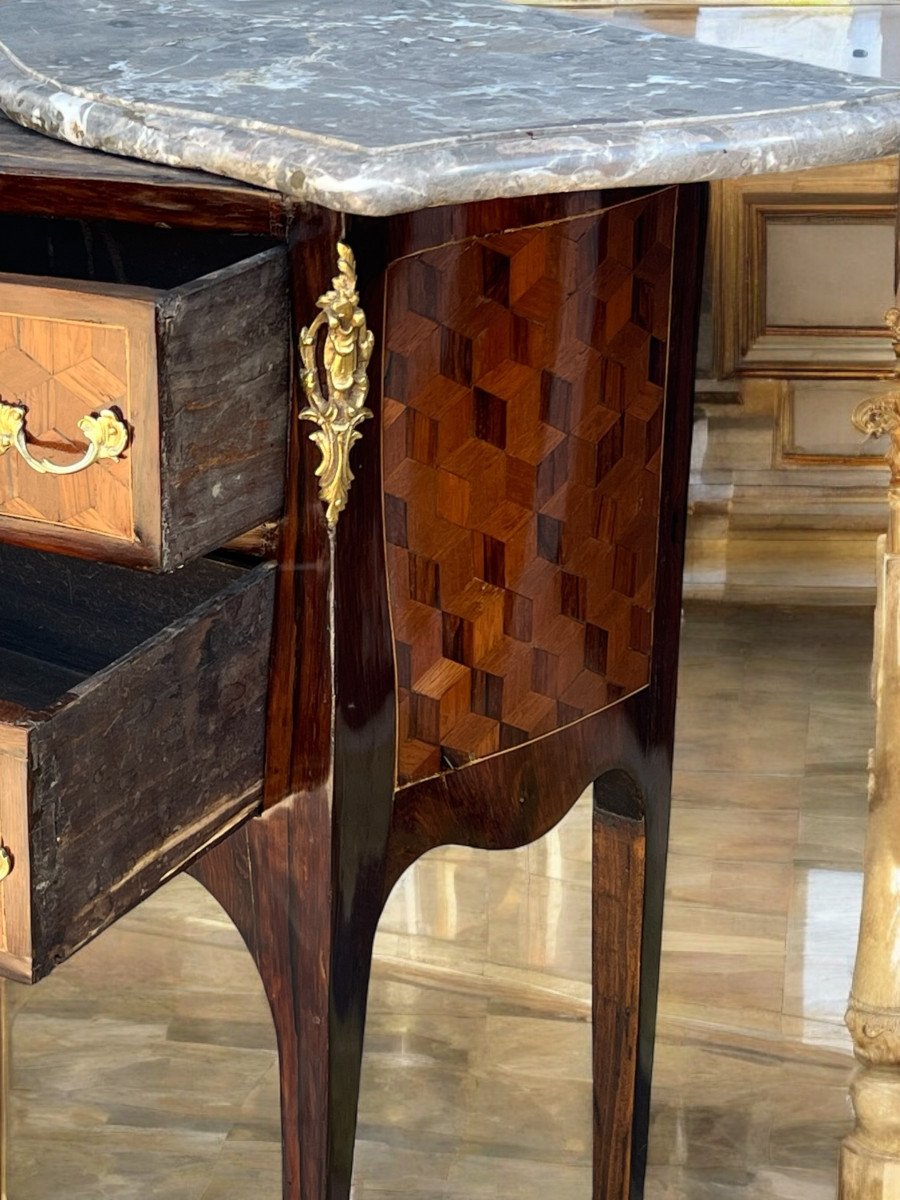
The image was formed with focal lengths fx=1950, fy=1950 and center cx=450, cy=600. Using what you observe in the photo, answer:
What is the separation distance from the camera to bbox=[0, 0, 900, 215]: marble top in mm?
905

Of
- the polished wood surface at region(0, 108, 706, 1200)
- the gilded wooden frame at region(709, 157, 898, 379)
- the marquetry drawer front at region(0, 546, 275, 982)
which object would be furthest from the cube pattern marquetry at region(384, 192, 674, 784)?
the gilded wooden frame at region(709, 157, 898, 379)

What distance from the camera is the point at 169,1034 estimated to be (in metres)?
1.84

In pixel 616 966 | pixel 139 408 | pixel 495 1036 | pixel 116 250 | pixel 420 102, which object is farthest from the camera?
pixel 495 1036

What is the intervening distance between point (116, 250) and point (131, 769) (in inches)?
16.2

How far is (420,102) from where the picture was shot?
100 centimetres

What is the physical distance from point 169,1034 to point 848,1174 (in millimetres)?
670

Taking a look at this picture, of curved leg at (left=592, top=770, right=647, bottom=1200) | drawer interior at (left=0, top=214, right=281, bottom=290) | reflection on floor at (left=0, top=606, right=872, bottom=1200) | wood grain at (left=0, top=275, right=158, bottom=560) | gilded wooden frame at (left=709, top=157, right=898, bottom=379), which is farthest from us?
gilded wooden frame at (left=709, top=157, right=898, bottom=379)

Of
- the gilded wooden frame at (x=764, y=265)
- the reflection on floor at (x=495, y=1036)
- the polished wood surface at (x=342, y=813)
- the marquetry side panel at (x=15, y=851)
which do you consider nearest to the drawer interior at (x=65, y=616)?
the polished wood surface at (x=342, y=813)

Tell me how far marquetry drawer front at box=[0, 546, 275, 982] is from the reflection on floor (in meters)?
0.69

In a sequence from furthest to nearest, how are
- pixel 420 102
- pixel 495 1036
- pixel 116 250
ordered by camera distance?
1. pixel 495 1036
2. pixel 116 250
3. pixel 420 102

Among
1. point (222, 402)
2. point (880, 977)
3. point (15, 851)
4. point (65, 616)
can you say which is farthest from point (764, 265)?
point (15, 851)

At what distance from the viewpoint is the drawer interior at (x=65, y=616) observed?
49.3 inches

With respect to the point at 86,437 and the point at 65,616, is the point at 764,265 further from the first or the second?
the point at 86,437

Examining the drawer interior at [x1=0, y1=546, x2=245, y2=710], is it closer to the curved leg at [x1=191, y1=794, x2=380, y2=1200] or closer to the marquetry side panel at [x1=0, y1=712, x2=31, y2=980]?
the curved leg at [x1=191, y1=794, x2=380, y2=1200]
